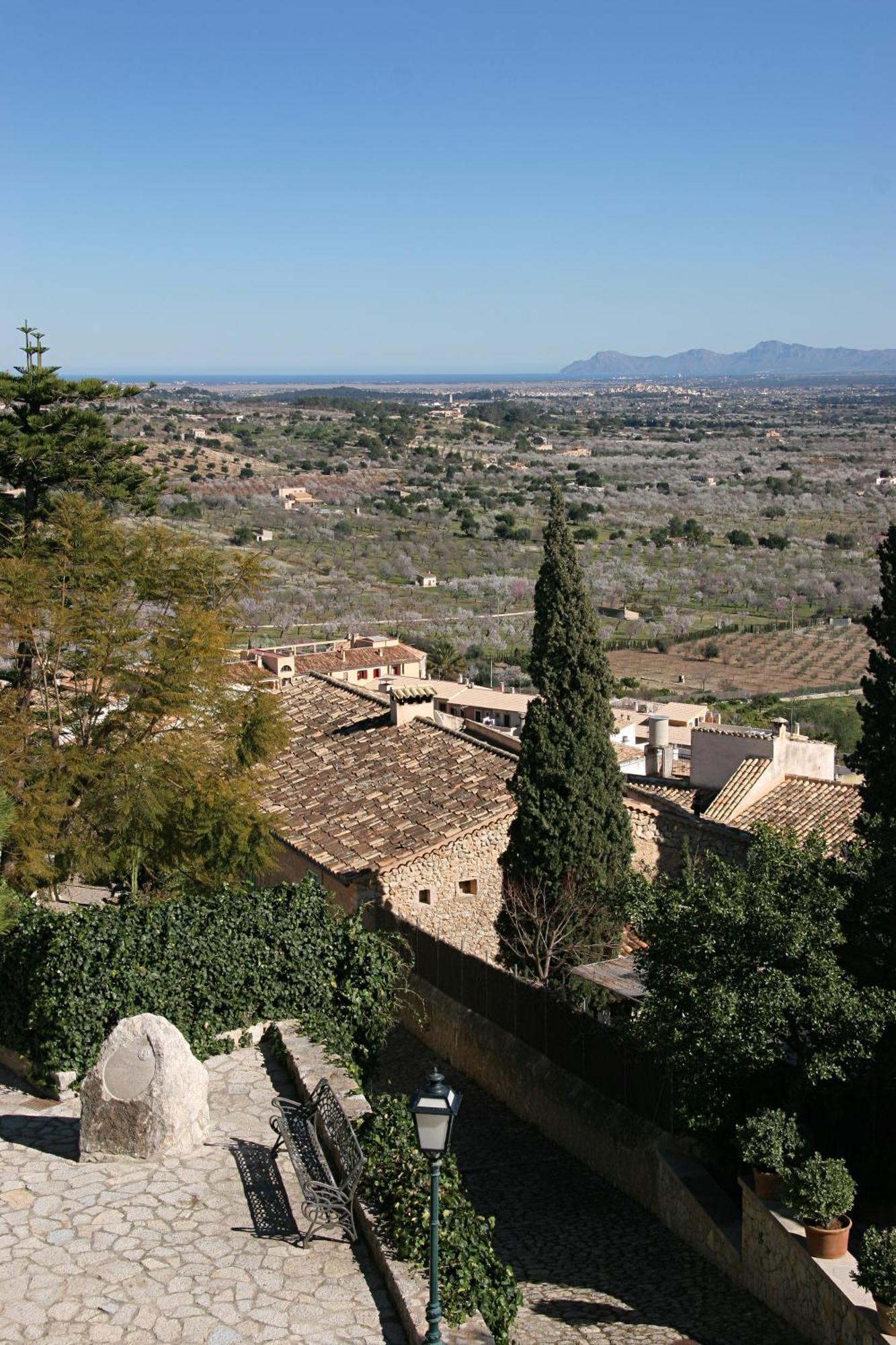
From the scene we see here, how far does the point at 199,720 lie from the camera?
55.4 ft

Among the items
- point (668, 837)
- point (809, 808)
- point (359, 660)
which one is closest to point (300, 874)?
point (668, 837)

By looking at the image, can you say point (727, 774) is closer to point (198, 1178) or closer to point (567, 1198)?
point (567, 1198)

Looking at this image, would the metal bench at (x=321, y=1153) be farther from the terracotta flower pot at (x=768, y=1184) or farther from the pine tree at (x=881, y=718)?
the pine tree at (x=881, y=718)

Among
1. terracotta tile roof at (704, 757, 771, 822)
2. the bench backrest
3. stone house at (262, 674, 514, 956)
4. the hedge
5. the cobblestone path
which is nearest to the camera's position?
the bench backrest

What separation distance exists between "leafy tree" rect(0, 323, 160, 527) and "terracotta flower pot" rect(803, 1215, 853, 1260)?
15.1 metres

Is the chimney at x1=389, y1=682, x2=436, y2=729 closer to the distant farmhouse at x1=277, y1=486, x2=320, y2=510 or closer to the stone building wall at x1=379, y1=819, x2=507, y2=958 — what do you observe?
the stone building wall at x1=379, y1=819, x2=507, y2=958

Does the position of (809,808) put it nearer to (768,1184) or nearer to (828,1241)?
(768,1184)


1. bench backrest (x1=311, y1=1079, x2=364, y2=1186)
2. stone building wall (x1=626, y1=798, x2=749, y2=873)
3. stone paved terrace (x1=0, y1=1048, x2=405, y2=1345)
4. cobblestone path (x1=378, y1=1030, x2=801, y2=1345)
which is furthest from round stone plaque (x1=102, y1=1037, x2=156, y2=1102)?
stone building wall (x1=626, y1=798, x2=749, y2=873)

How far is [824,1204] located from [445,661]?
4418 cm

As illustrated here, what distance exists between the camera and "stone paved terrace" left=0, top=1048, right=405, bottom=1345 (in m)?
8.05

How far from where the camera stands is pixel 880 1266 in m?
8.71

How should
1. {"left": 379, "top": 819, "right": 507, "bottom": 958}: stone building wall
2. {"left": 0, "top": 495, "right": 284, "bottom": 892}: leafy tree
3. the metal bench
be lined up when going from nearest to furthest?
the metal bench → {"left": 0, "top": 495, "right": 284, "bottom": 892}: leafy tree → {"left": 379, "top": 819, "right": 507, "bottom": 958}: stone building wall

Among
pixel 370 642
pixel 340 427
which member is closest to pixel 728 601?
pixel 370 642

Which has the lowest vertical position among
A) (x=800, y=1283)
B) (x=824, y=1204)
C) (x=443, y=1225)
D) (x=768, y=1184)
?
(x=800, y=1283)
